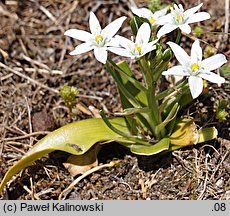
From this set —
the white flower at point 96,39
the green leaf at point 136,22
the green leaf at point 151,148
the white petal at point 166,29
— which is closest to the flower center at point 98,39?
the white flower at point 96,39

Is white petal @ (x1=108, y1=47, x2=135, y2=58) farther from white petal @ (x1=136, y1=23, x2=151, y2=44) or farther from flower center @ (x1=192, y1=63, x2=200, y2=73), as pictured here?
flower center @ (x1=192, y1=63, x2=200, y2=73)

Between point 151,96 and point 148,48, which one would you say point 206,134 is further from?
point 148,48

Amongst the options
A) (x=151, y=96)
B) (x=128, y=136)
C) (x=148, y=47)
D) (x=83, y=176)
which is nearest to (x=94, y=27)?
(x=148, y=47)

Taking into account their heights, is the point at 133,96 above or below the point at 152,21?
below

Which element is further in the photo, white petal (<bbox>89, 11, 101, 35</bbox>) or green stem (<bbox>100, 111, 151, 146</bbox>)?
green stem (<bbox>100, 111, 151, 146</bbox>)

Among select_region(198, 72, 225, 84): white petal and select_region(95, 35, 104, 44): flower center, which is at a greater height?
select_region(95, 35, 104, 44): flower center
